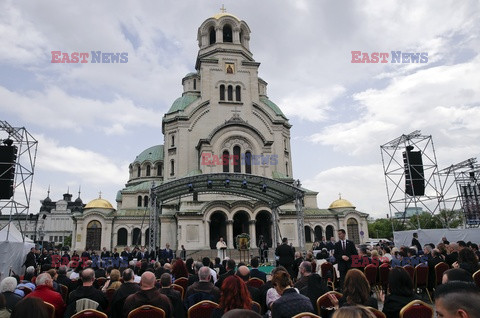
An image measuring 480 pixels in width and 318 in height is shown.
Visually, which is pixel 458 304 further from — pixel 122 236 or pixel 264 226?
pixel 122 236

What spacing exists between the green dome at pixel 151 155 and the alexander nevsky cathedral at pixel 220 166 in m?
2.88

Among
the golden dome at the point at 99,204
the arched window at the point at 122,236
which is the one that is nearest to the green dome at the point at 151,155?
the golden dome at the point at 99,204

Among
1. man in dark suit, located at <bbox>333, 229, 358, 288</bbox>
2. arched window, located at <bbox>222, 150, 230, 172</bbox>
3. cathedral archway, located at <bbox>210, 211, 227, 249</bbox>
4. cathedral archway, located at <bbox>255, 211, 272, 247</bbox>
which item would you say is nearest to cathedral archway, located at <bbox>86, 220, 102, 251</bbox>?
cathedral archway, located at <bbox>210, 211, 227, 249</bbox>

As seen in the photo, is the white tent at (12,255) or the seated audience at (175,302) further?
the white tent at (12,255)

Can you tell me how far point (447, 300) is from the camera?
2.43m

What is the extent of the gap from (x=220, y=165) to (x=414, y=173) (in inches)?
803

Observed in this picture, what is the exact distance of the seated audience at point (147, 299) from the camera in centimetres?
544

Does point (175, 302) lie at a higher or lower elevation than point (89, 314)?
lower

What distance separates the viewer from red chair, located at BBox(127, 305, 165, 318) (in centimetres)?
493

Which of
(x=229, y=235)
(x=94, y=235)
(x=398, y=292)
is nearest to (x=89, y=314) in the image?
(x=398, y=292)

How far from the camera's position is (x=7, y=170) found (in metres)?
16.8

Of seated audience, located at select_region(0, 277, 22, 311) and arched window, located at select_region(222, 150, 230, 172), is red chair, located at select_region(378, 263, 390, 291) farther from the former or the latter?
arched window, located at select_region(222, 150, 230, 172)

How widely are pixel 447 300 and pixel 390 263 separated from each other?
958 cm

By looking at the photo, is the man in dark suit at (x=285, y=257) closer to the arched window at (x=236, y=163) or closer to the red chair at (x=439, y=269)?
the red chair at (x=439, y=269)
